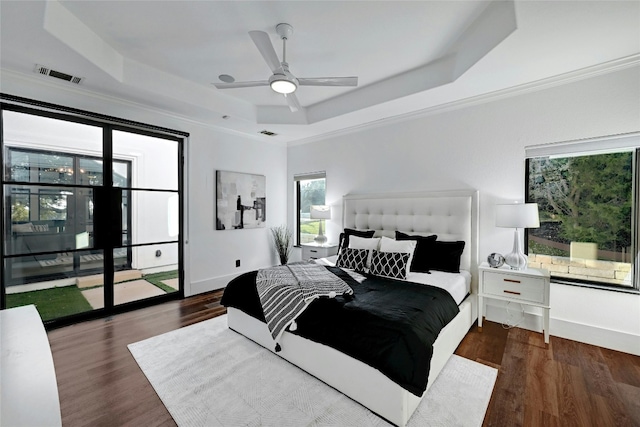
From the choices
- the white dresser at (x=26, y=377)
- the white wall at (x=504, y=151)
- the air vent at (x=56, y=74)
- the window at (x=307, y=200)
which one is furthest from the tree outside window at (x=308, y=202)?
the white dresser at (x=26, y=377)

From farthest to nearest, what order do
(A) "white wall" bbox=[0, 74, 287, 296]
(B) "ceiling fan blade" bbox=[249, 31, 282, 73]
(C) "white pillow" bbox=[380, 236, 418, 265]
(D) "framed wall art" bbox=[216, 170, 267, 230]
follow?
(D) "framed wall art" bbox=[216, 170, 267, 230] → (A) "white wall" bbox=[0, 74, 287, 296] → (C) "white pillow" bbox=[380, 236, 418, 265] → (B) "ceiling fan blade" bbox=[249, 31, 282, 73]

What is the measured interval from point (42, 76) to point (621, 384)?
5.99 m

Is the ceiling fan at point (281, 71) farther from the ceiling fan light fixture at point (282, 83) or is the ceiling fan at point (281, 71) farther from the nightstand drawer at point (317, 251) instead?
the nightstand drawer at point (317, 251)

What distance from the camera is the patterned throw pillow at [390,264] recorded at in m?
3.01

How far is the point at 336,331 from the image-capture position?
79.9 inches

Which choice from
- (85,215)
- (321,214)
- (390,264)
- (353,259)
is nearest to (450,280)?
(390,264)

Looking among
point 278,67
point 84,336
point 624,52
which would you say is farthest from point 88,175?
point 624,52

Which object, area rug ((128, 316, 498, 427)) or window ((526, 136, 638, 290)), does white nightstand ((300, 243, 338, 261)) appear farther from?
window ((526, 136, 638, 290))

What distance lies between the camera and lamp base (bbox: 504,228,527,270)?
2973 millimetres

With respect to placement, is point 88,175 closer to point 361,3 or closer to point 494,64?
point 361,3

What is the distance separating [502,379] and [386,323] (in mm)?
1238

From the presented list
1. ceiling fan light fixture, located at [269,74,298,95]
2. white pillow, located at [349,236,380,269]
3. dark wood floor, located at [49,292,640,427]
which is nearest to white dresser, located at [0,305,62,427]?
dark wood floor, located at [49,292,640,427]

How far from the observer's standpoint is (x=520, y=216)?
282 cm

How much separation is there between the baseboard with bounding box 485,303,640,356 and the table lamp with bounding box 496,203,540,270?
0.61 metres
